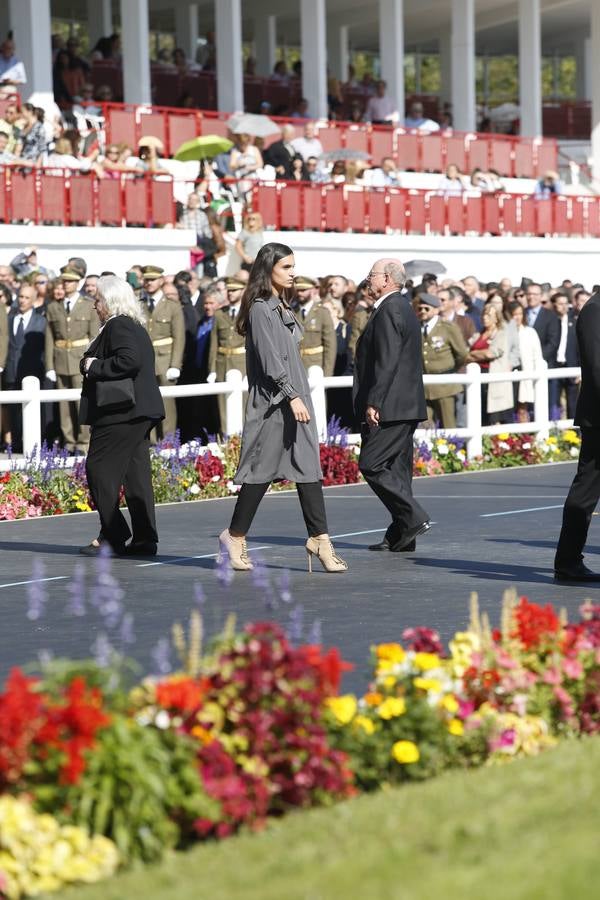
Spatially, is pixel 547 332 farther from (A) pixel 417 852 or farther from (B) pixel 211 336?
(A) pixel 417 852

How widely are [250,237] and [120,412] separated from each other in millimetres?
13931

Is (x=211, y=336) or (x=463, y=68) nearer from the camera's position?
(x=211, y=336)

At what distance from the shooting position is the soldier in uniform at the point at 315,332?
68.4ft

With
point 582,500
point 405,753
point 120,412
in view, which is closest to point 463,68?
point 120,412

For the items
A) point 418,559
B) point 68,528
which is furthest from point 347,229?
point 418,559

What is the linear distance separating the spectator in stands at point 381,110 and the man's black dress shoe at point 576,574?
2961 cm

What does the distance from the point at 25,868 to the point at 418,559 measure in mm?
7521

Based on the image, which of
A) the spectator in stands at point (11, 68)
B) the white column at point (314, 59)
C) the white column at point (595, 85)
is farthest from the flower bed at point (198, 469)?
the white column at point (595, 85)

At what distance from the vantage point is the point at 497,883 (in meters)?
4.63

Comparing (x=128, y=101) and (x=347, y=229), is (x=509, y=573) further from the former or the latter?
(x=128, y=101)

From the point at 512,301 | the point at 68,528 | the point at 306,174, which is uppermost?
the point at 306,174

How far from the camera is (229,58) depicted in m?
37.5

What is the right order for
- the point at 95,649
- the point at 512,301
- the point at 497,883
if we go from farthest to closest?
the point at 512,301 → the point at 95,649 → the point at 497,883

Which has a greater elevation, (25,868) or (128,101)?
(128,101)
